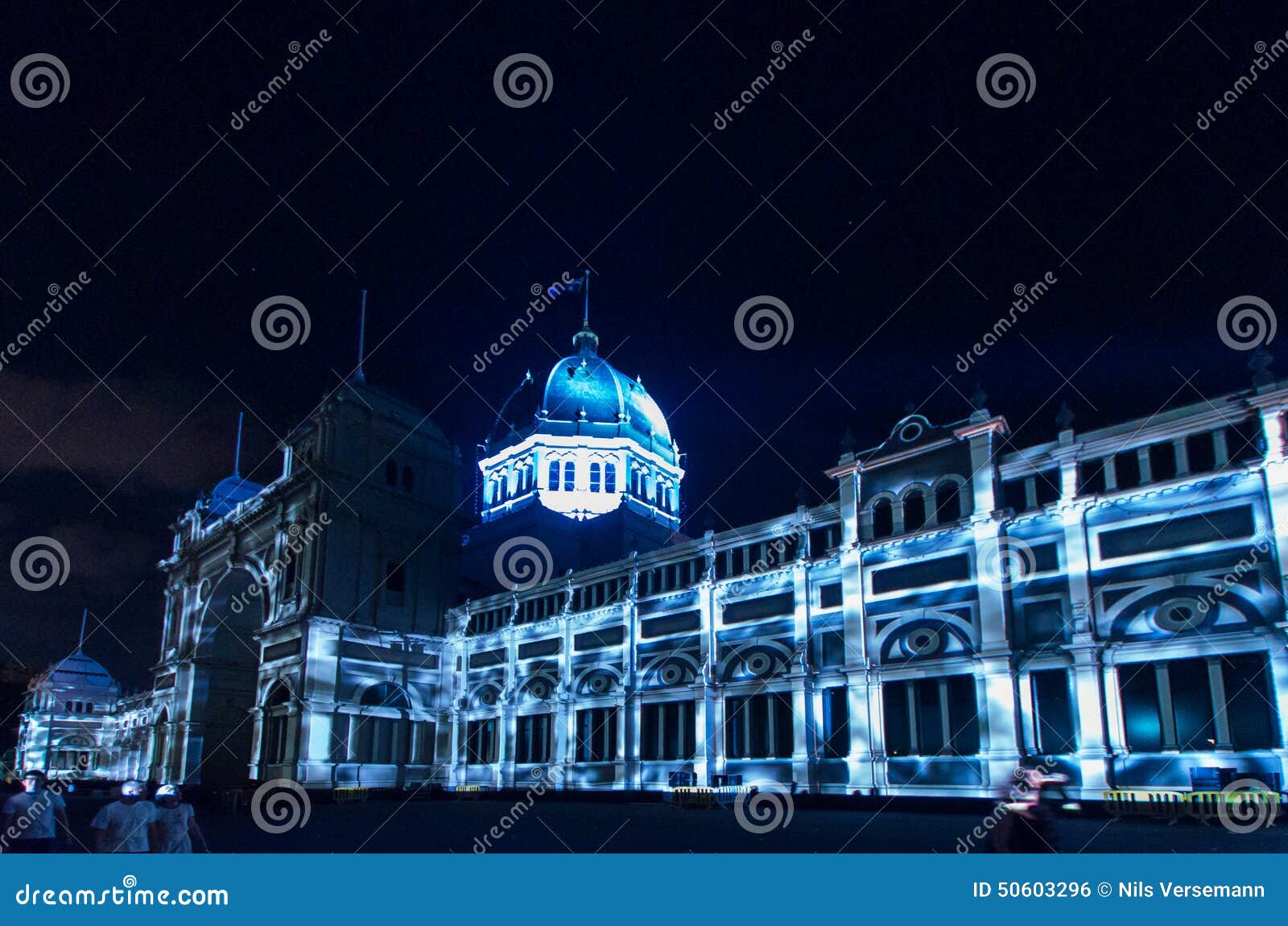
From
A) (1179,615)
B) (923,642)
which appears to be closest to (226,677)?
(923,642)

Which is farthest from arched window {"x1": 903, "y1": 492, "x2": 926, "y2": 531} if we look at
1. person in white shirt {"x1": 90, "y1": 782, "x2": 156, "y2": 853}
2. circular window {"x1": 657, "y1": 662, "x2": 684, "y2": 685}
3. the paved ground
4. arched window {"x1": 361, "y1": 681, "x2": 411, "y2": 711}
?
person in white shirt {"x1": 90, "y1": 782, "x2": 156, "y2": 853}

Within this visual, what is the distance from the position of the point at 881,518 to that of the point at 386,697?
26789 mm

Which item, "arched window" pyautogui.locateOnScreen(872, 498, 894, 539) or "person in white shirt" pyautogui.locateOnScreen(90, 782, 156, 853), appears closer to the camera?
"person in white shirt" pyautogui.locateOnScreen(90, 782, 156, 853)

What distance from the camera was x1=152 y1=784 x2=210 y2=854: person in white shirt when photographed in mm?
10781

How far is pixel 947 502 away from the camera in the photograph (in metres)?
33.8

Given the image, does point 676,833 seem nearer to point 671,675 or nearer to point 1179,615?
point 1179,615

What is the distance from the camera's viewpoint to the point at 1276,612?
84.1 ft

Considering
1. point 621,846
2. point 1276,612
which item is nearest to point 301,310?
point 621,846

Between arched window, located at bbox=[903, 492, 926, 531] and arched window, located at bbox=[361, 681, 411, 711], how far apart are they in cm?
2747

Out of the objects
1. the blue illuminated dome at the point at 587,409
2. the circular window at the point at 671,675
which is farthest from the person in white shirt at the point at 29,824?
the blue illuminated dome at the point at 587,409

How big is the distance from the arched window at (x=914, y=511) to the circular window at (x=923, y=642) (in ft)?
12.3

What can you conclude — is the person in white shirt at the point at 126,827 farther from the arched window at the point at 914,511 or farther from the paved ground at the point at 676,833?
the arched window at the point at 914,511

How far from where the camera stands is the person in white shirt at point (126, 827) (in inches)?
423

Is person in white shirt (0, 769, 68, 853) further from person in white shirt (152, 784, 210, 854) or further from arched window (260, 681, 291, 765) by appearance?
arched window (260, 681, 291, 765)
